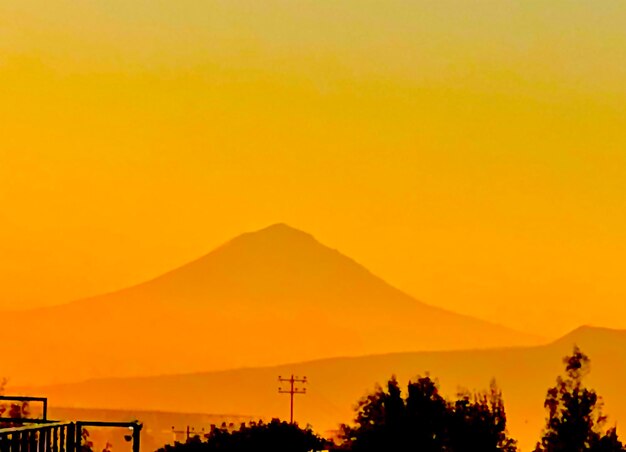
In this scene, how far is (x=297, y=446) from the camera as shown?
151875mm

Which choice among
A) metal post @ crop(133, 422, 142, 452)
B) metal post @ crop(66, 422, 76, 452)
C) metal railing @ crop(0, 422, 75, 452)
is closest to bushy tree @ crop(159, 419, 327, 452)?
metal post @ crop(133, 422, 142, 452)

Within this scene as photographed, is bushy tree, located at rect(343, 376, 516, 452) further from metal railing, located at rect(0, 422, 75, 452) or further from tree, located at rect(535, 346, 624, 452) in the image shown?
metal railing, located at rect(0, 422, 75, 452)

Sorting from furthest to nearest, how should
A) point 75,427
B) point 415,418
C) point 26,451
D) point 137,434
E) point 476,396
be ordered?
point 476,396 < point 415,418 < point 137,434 < point 75,427 < point 26,451

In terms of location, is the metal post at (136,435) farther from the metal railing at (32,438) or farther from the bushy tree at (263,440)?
the bushy tree at (263,440)

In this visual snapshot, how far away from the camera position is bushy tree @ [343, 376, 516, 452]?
143125mm

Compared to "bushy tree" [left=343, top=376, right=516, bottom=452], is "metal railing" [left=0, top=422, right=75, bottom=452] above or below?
below

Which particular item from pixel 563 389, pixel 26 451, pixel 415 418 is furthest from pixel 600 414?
pixel 26 451

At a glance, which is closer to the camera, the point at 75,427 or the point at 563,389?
the point at 75,427

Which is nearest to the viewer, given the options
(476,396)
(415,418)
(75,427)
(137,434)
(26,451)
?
(26,451)

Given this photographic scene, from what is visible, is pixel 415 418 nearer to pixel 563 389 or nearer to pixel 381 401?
pixel 381 401

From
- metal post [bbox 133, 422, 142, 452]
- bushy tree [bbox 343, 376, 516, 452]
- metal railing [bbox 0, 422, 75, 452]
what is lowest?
metal railing [bbox 0, 422, 75, 452]

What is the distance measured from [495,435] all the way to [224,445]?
19.1 m

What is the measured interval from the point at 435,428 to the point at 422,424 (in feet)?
5.25

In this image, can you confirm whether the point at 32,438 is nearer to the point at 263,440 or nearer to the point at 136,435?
the point at 136,435
